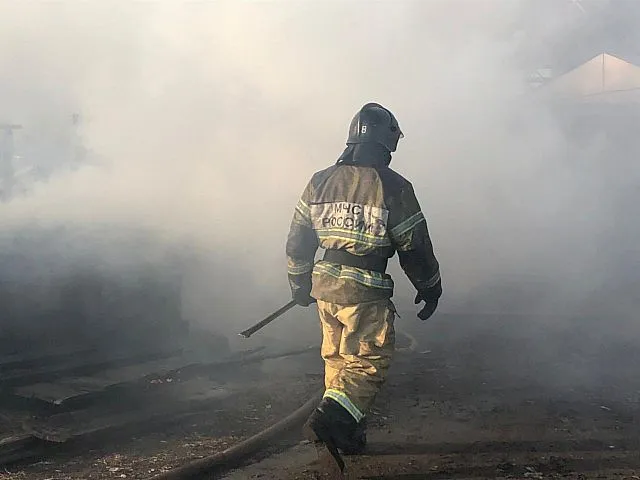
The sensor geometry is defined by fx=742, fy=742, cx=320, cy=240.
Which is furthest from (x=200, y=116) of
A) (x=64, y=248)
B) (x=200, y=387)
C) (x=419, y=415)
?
(x=419, y=415)

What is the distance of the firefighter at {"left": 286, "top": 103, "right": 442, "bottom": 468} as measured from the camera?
280 cm

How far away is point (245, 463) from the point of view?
9.62 feet

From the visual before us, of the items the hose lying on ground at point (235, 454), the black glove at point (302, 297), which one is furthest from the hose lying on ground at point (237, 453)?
the black glove at point (302, 297)

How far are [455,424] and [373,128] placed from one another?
1.49 metres

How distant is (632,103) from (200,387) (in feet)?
23.9

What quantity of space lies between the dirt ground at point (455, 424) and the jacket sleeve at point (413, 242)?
0.72 m

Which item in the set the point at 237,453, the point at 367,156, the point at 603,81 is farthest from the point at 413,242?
the point at 603,81

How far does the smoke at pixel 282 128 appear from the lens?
603 cm

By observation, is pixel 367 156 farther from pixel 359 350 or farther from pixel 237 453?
pixel 237 453

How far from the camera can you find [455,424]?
3498 millimetres

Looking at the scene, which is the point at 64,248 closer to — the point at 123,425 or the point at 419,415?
the point at 123,425

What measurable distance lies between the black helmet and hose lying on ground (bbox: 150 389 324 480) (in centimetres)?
127

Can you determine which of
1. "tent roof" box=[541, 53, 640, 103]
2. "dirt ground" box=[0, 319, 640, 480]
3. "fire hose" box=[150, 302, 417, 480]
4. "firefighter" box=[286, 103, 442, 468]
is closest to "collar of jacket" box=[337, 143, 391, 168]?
"firefighter" box=[286, 103, 442, 468]

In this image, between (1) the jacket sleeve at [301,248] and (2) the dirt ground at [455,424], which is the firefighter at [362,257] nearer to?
(1) the jacket sleeve at [301,248]
